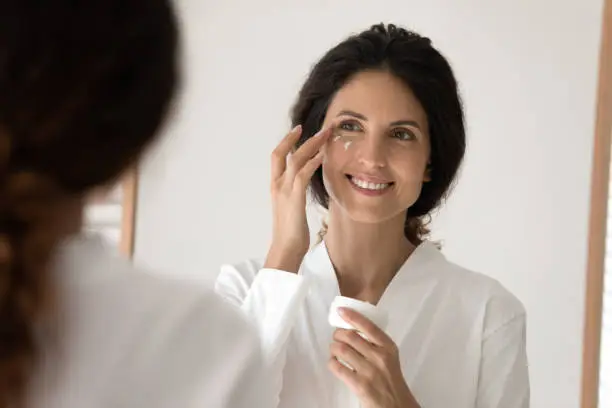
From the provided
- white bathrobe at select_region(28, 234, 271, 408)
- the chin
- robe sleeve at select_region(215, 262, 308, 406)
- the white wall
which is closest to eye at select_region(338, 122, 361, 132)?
the chin

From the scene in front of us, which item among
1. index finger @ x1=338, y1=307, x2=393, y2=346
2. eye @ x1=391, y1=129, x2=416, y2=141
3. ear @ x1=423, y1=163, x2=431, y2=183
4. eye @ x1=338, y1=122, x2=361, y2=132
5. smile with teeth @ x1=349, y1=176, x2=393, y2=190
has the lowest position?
index finger @ x1=338, y1=307, x2=393, y2=346

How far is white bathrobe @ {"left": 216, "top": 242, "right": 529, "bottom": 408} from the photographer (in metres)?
0.87

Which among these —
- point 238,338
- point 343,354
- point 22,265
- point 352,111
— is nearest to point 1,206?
point 22,265

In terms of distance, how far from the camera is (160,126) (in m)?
0.38

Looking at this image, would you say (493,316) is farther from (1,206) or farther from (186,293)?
(1,206)

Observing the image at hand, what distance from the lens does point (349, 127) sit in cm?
98

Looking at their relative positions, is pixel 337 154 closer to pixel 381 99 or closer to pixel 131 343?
pixel 381 99

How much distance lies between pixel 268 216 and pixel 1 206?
3.90 ft

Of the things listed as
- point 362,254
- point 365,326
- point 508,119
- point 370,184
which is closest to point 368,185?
point 370,184

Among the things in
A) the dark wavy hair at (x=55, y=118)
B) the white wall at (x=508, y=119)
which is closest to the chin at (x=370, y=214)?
the white wall at (x=508, y=119)

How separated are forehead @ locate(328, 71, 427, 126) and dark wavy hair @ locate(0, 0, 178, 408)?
60 cm

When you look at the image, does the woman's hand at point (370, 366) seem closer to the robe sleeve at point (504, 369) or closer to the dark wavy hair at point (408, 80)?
the robe sleeve at point (504, 369)

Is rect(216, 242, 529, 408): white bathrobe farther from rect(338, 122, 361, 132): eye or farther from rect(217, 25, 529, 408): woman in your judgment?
rect(338, 122, 361, 132): eye

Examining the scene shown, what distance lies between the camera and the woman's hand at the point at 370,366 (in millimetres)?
805
